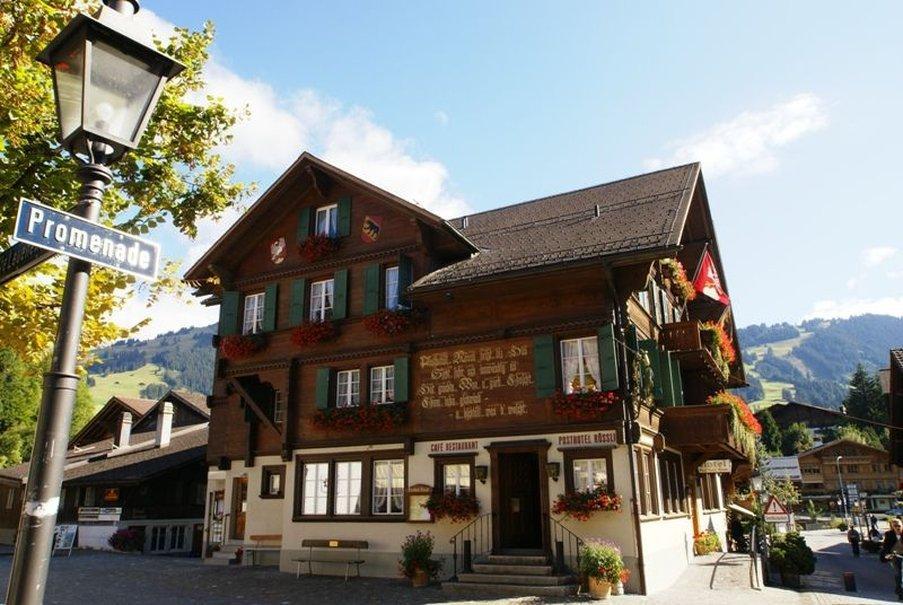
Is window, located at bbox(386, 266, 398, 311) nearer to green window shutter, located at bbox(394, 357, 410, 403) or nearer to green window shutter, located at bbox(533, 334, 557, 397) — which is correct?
green window shutter, located at bbox(394, 357, 410, 403)

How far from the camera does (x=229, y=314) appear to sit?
22.4 meters

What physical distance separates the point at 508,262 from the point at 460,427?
14.7 feet

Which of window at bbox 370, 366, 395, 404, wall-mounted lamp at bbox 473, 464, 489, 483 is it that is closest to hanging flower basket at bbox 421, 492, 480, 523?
wall-mounted lamp at bbox 473, 464, 489, 483

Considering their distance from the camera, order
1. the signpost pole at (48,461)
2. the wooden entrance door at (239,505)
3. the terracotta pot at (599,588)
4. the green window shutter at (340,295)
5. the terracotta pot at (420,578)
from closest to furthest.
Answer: the signpost pole at (48,461) → the terracotta pot at (599,588) → the terracotta pot at (420,578) → the green window shutter at (340,295) → the wooden entrance door at (239,505)

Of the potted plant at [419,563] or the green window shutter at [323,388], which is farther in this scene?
the green window shutter at [323,388]

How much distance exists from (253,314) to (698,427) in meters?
14.0

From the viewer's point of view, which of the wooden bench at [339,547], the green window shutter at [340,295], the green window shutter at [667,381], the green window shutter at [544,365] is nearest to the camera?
the green window shutter at [544,365]

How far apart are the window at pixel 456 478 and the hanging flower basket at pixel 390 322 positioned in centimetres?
389

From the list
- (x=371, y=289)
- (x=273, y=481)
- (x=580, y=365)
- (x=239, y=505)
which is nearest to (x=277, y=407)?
(x=273, y=481)

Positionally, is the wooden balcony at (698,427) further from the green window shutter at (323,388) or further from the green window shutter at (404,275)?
the green window shutter at (323,388)

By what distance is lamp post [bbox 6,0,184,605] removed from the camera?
3432 mm

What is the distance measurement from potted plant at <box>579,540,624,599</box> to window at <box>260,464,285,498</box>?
35.2 feet

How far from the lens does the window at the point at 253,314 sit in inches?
875

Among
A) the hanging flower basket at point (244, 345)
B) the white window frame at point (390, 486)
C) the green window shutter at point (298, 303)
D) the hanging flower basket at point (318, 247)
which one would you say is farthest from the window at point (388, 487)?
the hanging flower basket at point (318, 247)
